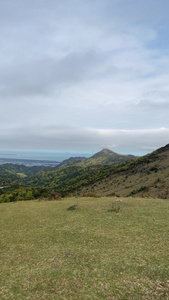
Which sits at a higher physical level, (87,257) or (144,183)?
(87,257)

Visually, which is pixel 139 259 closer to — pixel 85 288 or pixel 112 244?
pixel 112 244

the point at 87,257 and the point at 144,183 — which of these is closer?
the point at 87,257

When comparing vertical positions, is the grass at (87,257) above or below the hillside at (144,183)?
above

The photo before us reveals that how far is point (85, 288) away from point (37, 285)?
1812 mm

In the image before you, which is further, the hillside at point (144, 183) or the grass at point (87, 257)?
the hillside at point (144, 183)

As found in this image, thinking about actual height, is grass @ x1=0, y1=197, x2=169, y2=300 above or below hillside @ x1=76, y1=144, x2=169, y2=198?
above

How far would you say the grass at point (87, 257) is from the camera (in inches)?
244

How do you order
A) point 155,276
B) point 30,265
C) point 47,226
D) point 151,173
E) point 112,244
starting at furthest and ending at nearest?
point 151,173 < point 47,226 < point 112,244 < point 30,265 < point 155,276

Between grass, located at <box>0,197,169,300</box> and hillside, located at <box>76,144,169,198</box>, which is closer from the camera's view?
grass, located at <box>0,197,169,300</box>

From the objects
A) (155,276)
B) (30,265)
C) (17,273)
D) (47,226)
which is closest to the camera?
(155,276)

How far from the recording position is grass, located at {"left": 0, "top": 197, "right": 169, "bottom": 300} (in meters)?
6.19

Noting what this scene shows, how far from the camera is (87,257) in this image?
332 inches

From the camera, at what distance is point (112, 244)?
952cm

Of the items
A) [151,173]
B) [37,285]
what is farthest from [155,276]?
[151,173]
